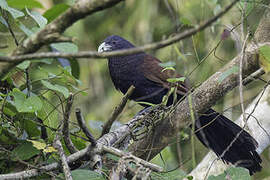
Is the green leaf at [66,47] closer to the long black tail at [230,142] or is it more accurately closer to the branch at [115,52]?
the branch at [115,52]

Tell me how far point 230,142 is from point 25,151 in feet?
4.40

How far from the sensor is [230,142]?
2582 mm

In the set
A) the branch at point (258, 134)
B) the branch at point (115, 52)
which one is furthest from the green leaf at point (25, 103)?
the branch at point (258, 134)

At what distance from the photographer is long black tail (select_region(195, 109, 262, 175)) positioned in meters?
2.32

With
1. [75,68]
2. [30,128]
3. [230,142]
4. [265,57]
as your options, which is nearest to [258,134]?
[230,142]

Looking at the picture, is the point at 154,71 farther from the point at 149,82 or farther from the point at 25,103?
the point at 25,103

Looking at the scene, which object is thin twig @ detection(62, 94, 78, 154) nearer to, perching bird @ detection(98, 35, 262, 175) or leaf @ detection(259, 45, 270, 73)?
leaf @ detection(259, 45, 270, 73)

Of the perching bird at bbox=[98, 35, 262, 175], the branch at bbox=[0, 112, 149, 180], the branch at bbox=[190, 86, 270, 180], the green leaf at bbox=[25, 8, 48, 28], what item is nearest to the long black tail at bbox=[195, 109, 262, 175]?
the perching bird at bbox=[98, 35, 262, 175]

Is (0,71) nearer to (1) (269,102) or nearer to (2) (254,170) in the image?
(2) (254,170)

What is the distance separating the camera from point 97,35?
4977 millimetres

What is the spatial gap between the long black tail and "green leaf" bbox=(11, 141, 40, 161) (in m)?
0.89

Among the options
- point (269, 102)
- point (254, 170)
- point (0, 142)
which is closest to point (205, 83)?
point (254, 170)

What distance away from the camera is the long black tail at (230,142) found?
2.32 meters

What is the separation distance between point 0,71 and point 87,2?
41 cm
